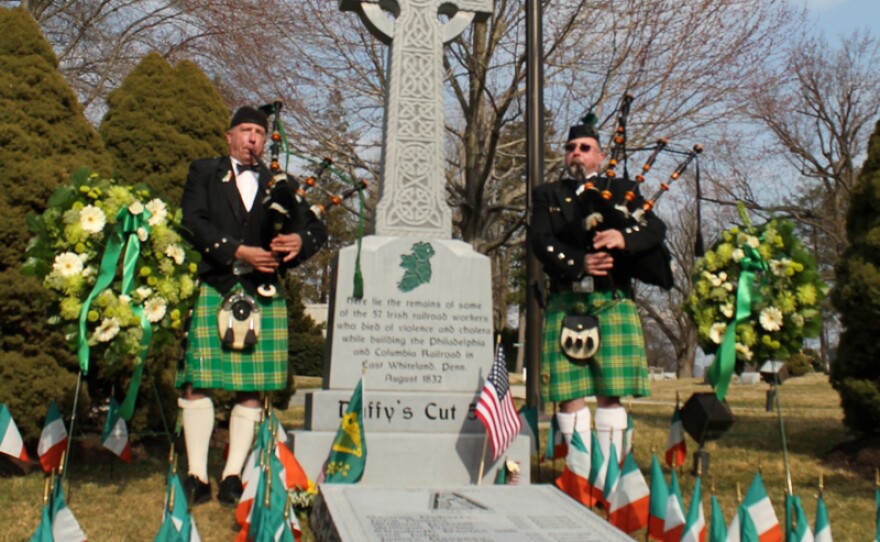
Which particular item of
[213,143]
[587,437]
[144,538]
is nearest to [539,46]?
[213,143]

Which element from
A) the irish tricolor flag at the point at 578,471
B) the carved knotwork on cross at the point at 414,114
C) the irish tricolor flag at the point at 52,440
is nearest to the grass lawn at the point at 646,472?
the irish tricolor flag at the point at 52,440

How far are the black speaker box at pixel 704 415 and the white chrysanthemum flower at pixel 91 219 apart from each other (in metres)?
3.81

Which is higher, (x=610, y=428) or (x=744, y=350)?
(x=744, y=350)

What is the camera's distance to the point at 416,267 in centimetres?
608

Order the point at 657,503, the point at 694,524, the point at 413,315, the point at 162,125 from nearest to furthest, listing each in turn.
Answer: the point at 694,524 < the point at 657,503 < the point at 413,315 < the point at 162,125

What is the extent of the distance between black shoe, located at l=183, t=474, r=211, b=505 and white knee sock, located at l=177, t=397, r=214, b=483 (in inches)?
1.1

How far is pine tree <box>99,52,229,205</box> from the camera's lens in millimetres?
7980

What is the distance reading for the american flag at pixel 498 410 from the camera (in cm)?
530

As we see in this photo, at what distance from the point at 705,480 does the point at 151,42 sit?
1595 cm

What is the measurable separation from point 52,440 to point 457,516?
2.93m

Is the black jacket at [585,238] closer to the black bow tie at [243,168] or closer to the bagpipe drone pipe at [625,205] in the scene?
the bagpipe drone pipe at [625,205]

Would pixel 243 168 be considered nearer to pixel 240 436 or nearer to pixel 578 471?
pixel 240 436

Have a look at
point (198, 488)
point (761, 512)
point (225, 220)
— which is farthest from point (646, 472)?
point (225, 220)

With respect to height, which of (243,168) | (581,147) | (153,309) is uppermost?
(581,147)
